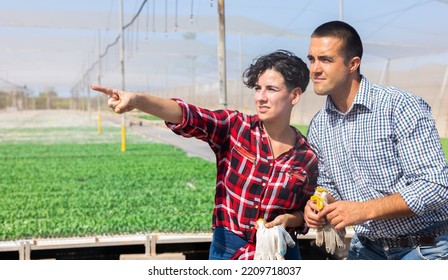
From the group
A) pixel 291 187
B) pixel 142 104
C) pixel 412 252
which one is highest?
pixel 142 104

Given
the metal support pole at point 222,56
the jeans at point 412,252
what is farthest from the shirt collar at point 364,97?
the metal support pole at point 222,56

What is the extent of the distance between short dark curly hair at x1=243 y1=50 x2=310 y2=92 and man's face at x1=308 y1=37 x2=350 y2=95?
55mm

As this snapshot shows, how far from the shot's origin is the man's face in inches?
57.9

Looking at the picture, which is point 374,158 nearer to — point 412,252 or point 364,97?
point 364,97

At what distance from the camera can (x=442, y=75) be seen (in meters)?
3.29

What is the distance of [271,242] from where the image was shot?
1514 mm

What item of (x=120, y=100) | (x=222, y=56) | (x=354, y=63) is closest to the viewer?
(x=120, y=100)

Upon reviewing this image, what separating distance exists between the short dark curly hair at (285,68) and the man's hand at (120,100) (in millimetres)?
336

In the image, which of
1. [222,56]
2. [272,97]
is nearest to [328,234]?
[272,97]

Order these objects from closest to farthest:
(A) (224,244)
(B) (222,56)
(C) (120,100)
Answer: (C) (120,100) < (A) (224,244) < (B) (222,56)

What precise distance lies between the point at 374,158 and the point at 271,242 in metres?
0.33

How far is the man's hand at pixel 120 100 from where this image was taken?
4.53ft

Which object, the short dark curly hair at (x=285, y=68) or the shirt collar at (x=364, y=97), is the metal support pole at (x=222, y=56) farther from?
the shirt collar at (x=364, y=97)
